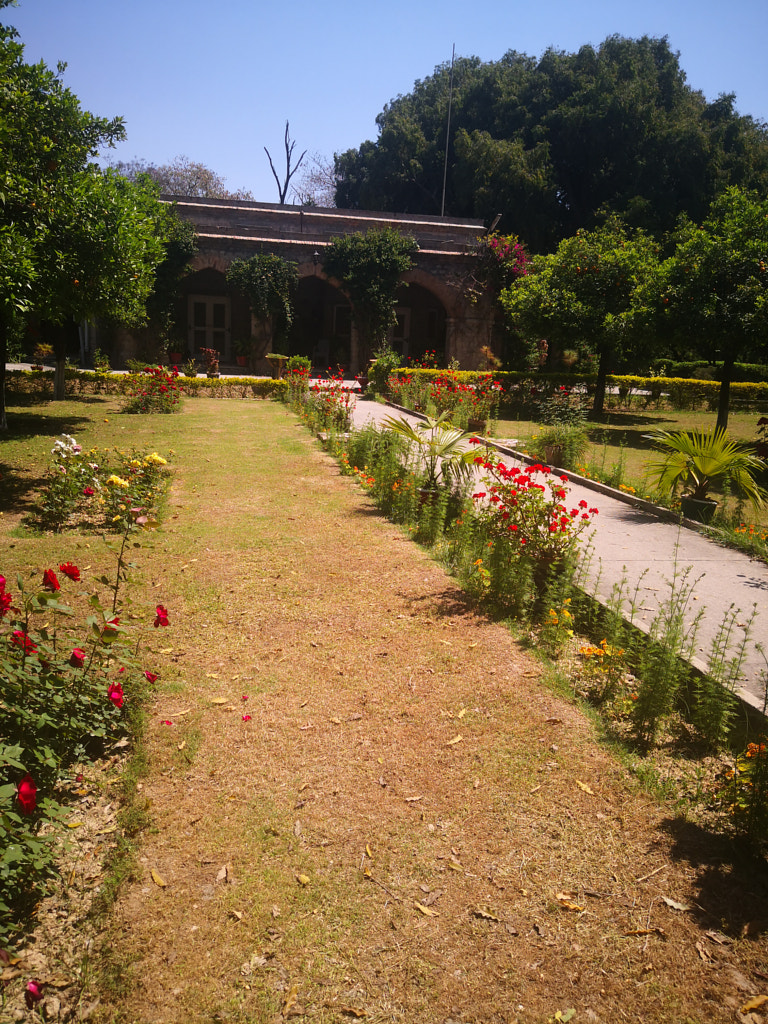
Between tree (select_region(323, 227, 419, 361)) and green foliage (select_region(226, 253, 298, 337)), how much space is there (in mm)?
1607

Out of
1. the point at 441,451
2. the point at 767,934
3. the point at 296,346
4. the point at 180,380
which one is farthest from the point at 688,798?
the point at 296,346

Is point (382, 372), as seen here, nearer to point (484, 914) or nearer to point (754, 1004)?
point (484, 914)

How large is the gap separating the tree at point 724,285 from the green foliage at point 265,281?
12.8m

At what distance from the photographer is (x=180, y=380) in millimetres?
17578

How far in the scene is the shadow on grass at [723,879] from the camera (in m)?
2.34

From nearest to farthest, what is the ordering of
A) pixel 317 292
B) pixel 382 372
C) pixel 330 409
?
pixel 330 409 < pixel 382 372 < pixel 317 292

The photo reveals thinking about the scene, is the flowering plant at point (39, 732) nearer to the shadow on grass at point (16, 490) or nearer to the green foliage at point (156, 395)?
the shadow on grass at point (16, 490)

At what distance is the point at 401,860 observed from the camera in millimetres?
2531

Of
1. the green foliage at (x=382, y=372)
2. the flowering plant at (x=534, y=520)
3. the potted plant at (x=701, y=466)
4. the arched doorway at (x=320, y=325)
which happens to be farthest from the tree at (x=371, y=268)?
the flowering plant at (x=534, y=520)

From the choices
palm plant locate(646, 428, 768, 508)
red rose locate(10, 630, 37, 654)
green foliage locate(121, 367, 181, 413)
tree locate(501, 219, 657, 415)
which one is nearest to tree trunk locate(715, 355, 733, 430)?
tree locate(501, 219, 657, 415)

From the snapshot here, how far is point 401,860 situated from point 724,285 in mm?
13170

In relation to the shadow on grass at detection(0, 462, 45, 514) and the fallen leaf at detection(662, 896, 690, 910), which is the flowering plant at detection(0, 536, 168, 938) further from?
the shadow on grass at detection(0, 462, 45, 514)

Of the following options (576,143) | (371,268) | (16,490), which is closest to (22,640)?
(16,490)

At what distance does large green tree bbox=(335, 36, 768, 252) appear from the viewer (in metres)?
30.2
